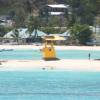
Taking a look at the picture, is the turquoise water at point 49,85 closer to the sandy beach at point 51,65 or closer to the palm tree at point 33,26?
the sandy beach at point 51,65

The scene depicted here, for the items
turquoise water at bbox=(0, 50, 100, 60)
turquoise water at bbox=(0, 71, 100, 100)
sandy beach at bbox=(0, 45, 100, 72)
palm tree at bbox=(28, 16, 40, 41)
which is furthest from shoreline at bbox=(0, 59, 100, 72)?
palm tree at bbox=(28, 16, 40, 41)

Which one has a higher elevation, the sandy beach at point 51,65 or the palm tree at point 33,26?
the palm tree at point 33,26

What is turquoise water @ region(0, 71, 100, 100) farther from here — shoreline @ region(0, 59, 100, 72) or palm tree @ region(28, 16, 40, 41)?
palm tree @ region(28, 16, 40, 41)

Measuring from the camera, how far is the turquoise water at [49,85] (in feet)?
76.2

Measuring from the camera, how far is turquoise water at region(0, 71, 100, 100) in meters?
23.2

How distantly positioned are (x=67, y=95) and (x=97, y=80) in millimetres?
6513

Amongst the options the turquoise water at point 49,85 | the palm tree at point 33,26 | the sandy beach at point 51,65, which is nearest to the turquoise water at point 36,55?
the sandy beach at point 51,65

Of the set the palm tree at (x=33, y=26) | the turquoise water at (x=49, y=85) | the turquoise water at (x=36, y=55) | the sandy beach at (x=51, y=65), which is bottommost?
the turquoise water at (x=36, y=55)

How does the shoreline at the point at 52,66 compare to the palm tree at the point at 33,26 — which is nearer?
the shoreline at the point at 52,66

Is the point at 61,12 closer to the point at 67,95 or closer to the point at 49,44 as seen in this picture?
the point at 49,44

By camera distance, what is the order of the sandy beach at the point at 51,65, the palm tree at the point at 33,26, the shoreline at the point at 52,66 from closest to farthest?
the shoreline at the point at 52,66, the sandy beach at the point at 51,65, the palm tree at the point at 33,26

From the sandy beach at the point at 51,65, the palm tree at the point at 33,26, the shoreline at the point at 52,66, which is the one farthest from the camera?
the palm tree at the point at 33,26

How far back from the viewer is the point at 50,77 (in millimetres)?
31469

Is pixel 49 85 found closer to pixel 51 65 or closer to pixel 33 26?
pixel 51 65
